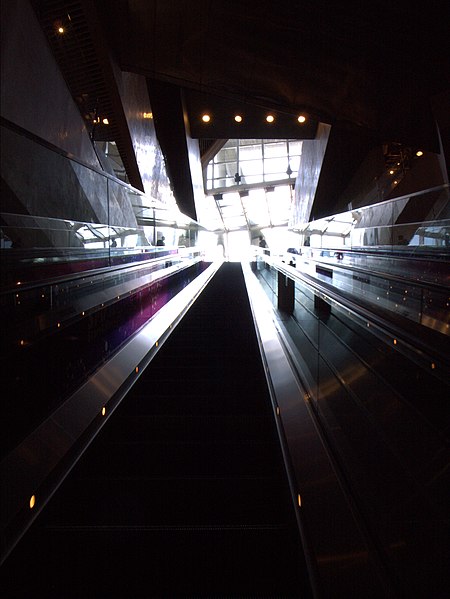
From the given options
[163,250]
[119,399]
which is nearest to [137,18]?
[163,250]

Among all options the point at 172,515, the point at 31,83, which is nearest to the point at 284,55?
the point at 31,83

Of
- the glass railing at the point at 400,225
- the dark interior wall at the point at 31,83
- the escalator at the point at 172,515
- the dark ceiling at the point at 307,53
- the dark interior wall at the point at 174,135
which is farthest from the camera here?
the dark interior wall at the point at 174,135

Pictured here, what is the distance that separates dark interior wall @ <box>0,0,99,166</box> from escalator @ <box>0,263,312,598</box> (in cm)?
381

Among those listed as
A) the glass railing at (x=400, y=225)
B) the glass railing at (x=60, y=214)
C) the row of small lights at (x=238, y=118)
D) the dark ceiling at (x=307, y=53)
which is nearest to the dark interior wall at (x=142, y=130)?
the dark ceiling at (x=307, y=53)

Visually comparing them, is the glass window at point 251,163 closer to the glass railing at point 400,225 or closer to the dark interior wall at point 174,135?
the dark interior wall at point 174,135

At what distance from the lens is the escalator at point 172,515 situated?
1.54 m

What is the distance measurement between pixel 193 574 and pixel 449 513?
87 cm

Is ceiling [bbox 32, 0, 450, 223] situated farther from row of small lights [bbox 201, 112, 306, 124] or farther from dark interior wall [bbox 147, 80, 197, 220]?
row of small lights [bbox 201, 112, 306, 124]

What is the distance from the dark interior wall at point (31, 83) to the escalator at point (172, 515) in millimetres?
3810

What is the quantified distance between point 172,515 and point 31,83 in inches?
219

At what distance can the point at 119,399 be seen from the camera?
2629 millimetres

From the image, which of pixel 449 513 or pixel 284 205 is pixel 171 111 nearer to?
pixel 449 513

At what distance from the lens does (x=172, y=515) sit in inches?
74.7

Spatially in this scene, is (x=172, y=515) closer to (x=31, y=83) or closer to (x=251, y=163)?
(x=31, y=83)
